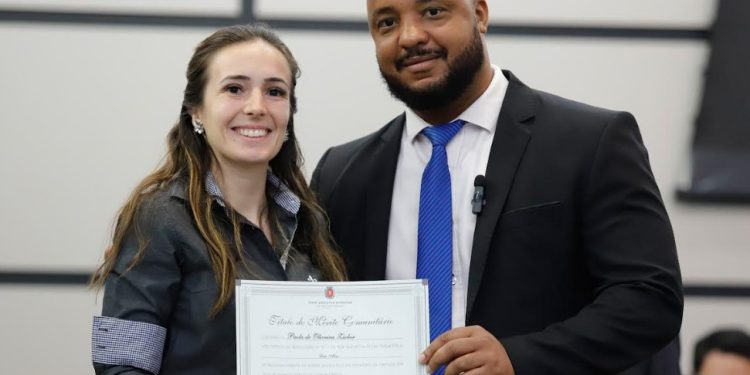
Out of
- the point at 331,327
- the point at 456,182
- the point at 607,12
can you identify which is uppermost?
the point at 607,12

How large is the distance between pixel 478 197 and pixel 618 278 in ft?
1.20

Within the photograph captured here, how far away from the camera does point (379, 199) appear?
2.96 metres

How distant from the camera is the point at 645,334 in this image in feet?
8.77

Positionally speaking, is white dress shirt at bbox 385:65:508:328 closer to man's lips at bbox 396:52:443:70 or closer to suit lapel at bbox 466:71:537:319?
suit lapel at bbox 466:71:537:319

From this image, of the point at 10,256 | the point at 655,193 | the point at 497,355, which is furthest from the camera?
the point at 10,256

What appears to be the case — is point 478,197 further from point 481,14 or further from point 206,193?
point 206,193

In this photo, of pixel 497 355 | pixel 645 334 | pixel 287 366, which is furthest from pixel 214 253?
pixel 645 334

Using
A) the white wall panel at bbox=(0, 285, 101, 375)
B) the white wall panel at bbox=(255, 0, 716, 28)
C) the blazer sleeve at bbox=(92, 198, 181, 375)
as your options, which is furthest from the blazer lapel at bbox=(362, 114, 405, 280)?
the white wall panel at bbox=(0, 285, 101, 375)

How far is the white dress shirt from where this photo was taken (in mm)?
2797

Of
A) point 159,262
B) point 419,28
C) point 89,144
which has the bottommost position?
point 159,262

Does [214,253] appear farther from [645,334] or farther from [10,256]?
[10,256]

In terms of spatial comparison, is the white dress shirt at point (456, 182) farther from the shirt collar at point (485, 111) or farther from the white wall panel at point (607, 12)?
the white wall panel at point (607, 12)

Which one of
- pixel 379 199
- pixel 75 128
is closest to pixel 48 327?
pixel 75 128

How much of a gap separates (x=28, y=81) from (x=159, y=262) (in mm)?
1328
